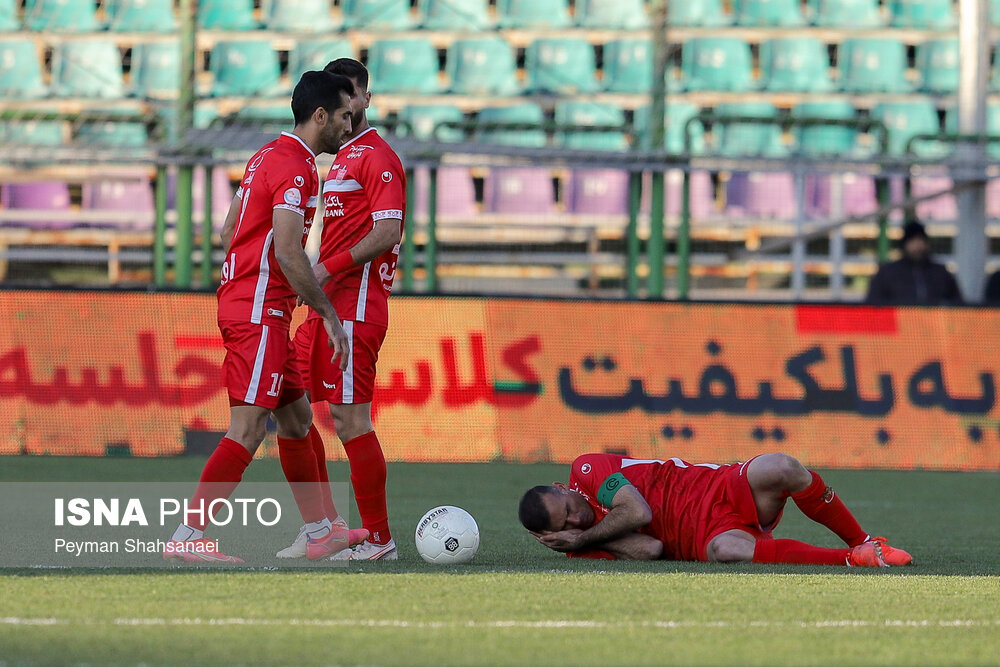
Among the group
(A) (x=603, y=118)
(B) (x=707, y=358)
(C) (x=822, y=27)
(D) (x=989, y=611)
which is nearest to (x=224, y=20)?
(A) (x=603, y=118)

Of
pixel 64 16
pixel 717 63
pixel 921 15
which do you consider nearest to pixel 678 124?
pixel 717 63

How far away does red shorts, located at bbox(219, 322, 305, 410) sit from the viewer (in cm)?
563

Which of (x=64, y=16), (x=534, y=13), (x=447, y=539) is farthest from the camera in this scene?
(x=534, y=13)

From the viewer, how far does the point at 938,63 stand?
19547mm

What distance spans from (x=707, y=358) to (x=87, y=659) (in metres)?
8.49

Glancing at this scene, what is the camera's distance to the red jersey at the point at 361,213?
6.02m

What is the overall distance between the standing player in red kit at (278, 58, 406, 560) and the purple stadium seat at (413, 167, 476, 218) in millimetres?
8180

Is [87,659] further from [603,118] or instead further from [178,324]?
[603,118]

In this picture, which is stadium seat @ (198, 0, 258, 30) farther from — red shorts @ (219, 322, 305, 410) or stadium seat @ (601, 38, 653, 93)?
red shorts @ (219, 322, 305, 410)

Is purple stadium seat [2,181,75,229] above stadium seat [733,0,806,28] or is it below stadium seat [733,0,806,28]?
below

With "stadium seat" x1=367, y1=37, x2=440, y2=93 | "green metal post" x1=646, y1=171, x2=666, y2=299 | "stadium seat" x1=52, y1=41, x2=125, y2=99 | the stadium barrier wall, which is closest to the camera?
the stadium barrier wall

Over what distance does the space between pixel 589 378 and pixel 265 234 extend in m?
6.20

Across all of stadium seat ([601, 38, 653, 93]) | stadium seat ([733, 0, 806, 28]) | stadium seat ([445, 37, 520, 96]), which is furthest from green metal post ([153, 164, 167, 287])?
stadium seat ([733, 0, 806, 28])

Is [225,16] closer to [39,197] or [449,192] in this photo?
[39,197]
